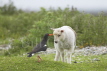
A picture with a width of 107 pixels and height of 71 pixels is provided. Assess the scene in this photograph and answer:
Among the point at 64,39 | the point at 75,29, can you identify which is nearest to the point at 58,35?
the point at 64,39

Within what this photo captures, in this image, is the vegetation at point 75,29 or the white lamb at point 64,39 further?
the vegetation at point 75,29

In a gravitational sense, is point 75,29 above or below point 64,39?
above

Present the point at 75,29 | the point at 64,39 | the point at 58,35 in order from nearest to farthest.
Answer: the point at 58,35, the point at 64,39, the point at 75,29

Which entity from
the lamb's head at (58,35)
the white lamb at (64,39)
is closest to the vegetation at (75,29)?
the white lamb at (64,39)

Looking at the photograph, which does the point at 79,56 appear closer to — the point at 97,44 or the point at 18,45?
the point at 97,44

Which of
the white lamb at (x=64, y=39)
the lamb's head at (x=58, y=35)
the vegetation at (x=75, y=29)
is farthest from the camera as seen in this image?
the vegetation at (x=75, y=29)

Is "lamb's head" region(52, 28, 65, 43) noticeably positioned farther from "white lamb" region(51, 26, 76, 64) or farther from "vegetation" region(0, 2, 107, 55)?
"vegetation" region(0, 2, 107, 55)

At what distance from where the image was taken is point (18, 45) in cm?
2298

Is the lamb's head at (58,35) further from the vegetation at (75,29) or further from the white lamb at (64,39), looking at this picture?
the vegetation at (75,29)

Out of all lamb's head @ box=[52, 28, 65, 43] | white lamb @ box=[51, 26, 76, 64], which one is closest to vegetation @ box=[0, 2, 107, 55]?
white lamb @ box=[51, 26, 76, 64]

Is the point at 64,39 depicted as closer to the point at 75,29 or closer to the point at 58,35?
the point at 58,35

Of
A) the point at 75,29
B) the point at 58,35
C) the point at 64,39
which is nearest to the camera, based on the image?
the point at 58,35

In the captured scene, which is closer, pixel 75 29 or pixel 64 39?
pixel 64 39

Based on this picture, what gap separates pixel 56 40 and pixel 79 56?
5.48 meters
